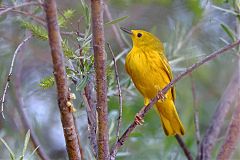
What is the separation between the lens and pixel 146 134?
4324 millimetres

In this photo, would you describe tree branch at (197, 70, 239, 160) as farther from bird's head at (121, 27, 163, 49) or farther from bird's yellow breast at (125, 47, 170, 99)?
bird's head at (121, 27, 163, 49)

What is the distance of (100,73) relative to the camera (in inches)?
75.2

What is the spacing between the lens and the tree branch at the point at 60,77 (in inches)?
67.0

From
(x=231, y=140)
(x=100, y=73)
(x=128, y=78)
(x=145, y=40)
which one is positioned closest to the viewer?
(x=100, y=73)

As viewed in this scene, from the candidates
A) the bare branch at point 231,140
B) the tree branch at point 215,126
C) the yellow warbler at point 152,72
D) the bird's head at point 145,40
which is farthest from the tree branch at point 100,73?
the bird's head at point 145,40

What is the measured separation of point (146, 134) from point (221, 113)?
1063mm

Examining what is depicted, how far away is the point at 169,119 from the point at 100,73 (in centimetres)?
201

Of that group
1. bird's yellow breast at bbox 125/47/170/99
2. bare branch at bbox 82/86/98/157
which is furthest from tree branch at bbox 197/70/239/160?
bare branch at bbox 82/86/98/157

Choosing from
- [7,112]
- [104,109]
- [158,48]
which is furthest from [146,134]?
[104,109]

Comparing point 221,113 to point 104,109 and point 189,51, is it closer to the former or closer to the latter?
point 189,51

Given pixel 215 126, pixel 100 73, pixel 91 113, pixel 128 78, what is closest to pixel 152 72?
pixel 128 78

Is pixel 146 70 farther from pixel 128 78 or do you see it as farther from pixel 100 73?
pixel 100 73

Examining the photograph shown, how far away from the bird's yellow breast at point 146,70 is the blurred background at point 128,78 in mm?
71

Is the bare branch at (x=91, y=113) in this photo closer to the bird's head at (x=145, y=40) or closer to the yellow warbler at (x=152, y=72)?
the yellow warbler at (x=152, y=72)
